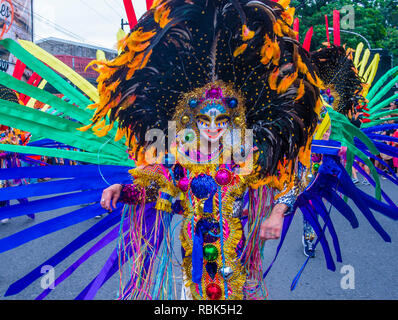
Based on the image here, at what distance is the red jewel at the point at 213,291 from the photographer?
1.81 meters

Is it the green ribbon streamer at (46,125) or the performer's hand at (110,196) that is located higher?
the green ribbon streamer at (46,125)

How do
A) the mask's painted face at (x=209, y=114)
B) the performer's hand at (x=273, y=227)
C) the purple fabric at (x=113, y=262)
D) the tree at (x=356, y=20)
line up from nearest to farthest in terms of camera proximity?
the performer's hand at (x=273, y=227)
the mask's painted face at (x=209, y=114)
the purple fabric at (x=113, y=262)
the tree at (x=356, y=20)

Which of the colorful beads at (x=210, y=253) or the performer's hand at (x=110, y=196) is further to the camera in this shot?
the colorful beads at (x=210, y=253)

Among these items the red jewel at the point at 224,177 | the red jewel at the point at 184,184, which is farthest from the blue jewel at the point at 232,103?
the red jewel at the point at 184,184

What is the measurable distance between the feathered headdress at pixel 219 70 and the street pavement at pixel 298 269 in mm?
1922

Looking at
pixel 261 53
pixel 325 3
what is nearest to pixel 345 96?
pixel 261 53

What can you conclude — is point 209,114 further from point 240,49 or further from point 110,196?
point 110,196

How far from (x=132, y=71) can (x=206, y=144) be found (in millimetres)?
542

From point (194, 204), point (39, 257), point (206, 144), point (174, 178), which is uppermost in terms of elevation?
point (206, 144)

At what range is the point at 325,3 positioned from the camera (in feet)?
56.5

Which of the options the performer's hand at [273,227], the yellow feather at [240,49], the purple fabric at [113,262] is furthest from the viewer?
the purple fabric at [113,262]

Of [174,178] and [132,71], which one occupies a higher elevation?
[132,71]

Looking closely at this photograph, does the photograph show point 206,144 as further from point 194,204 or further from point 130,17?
point 130,17

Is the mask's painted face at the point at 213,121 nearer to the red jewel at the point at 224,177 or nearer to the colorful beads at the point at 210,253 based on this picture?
the red jewel at the point at 224,177
